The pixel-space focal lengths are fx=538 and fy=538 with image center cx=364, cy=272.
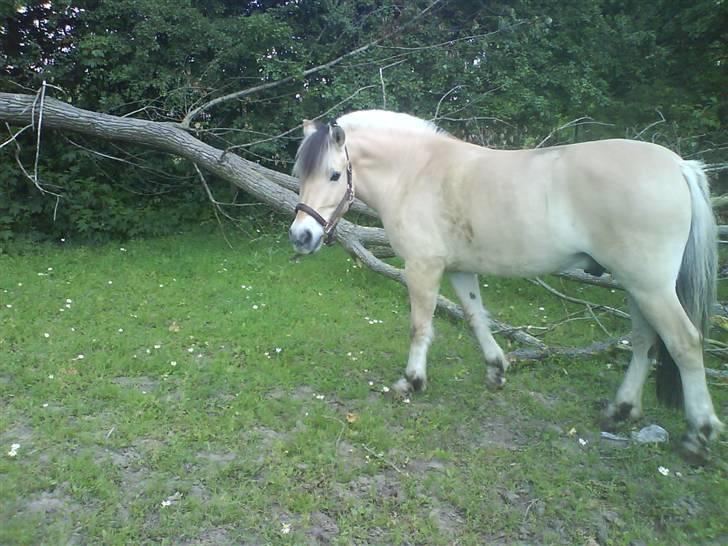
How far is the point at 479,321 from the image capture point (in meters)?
4.05

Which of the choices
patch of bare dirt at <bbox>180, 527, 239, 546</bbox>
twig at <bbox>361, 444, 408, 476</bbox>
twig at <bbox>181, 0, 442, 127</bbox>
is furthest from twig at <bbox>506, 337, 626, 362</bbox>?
twig at <bbox>181, 0, 442, 127</bbox>

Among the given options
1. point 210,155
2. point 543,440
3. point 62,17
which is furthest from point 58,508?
point 62,17

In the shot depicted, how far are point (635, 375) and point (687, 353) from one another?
0.58m

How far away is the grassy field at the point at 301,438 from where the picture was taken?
2674mm

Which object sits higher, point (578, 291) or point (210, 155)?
point (210, 155)

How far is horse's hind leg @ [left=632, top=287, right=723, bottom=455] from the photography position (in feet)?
9.87

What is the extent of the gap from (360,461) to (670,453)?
1.89 metres

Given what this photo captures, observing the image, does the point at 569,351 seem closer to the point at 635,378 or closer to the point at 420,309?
the point at 635,378

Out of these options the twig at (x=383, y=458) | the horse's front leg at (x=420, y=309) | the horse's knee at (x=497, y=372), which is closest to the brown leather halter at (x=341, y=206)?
the horse's front leg at (x=420, y=309)

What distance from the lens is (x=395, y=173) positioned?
3805mm

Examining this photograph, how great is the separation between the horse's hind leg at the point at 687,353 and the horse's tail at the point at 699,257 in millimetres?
Answer: 160

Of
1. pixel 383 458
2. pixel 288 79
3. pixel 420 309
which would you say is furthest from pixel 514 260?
pixel 288 79

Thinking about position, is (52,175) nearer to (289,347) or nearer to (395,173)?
(289,347)

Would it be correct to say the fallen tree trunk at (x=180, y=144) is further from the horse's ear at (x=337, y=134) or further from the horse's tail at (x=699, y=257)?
the horse's tail at (x=699, y=257)
